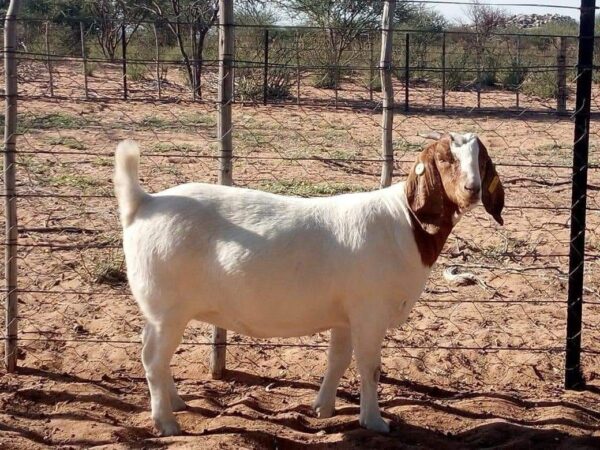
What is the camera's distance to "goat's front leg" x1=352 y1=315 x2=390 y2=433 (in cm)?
468

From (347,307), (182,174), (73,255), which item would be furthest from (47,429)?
(182,174)

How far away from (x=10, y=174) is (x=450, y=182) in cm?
282

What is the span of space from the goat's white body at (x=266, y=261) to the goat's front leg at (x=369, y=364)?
0.34 feet

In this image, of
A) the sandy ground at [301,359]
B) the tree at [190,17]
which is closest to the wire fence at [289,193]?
the sandy ground at [301,359]

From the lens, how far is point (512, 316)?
6801 millimetres

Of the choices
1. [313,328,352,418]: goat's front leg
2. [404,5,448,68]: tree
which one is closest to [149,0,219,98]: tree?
[404,5,448,68]: tree

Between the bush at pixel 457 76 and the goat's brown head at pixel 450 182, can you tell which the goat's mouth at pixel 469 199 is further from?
the bush at pixel 457 76

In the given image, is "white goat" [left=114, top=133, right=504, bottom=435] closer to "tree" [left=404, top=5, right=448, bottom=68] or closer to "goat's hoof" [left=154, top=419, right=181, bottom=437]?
"goat's hoof" [left=154, top=419, right=181, bottom=437]

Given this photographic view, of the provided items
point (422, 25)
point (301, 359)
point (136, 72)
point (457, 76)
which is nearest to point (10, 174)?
point (301, 359)

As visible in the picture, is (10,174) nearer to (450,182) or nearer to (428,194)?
(428,194)

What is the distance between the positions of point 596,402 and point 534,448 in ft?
3.10

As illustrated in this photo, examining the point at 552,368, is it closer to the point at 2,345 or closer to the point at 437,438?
the point at 437,438

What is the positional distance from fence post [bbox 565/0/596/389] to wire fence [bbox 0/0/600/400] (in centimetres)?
14

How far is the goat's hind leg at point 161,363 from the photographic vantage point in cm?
468
